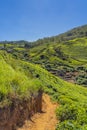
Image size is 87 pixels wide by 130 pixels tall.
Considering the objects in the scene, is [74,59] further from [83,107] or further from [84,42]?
[83,107]

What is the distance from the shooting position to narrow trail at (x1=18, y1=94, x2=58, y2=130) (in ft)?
56.8

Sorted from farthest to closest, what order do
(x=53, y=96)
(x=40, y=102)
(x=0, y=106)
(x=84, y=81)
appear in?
(x=84, y=81) < (x=53, y=96) < (x=40, y=102) < (x=0, y=106)

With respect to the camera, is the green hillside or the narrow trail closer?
the narrow trail

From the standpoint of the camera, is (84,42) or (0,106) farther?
(84,42)

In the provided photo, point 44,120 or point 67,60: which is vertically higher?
point 44,120

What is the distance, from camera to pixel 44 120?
1891 cm

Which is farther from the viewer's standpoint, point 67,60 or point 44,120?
point 67,60

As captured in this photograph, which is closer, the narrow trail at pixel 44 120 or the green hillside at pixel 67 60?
the narrow trail at pixel 44 120

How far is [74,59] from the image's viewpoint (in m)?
105

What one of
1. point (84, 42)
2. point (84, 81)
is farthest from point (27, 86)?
point (84, 42)

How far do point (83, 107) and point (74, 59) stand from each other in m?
82.7

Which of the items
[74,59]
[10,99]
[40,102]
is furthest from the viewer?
[74,59]

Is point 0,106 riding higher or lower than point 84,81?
higher

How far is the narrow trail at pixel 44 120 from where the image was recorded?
1732cm
